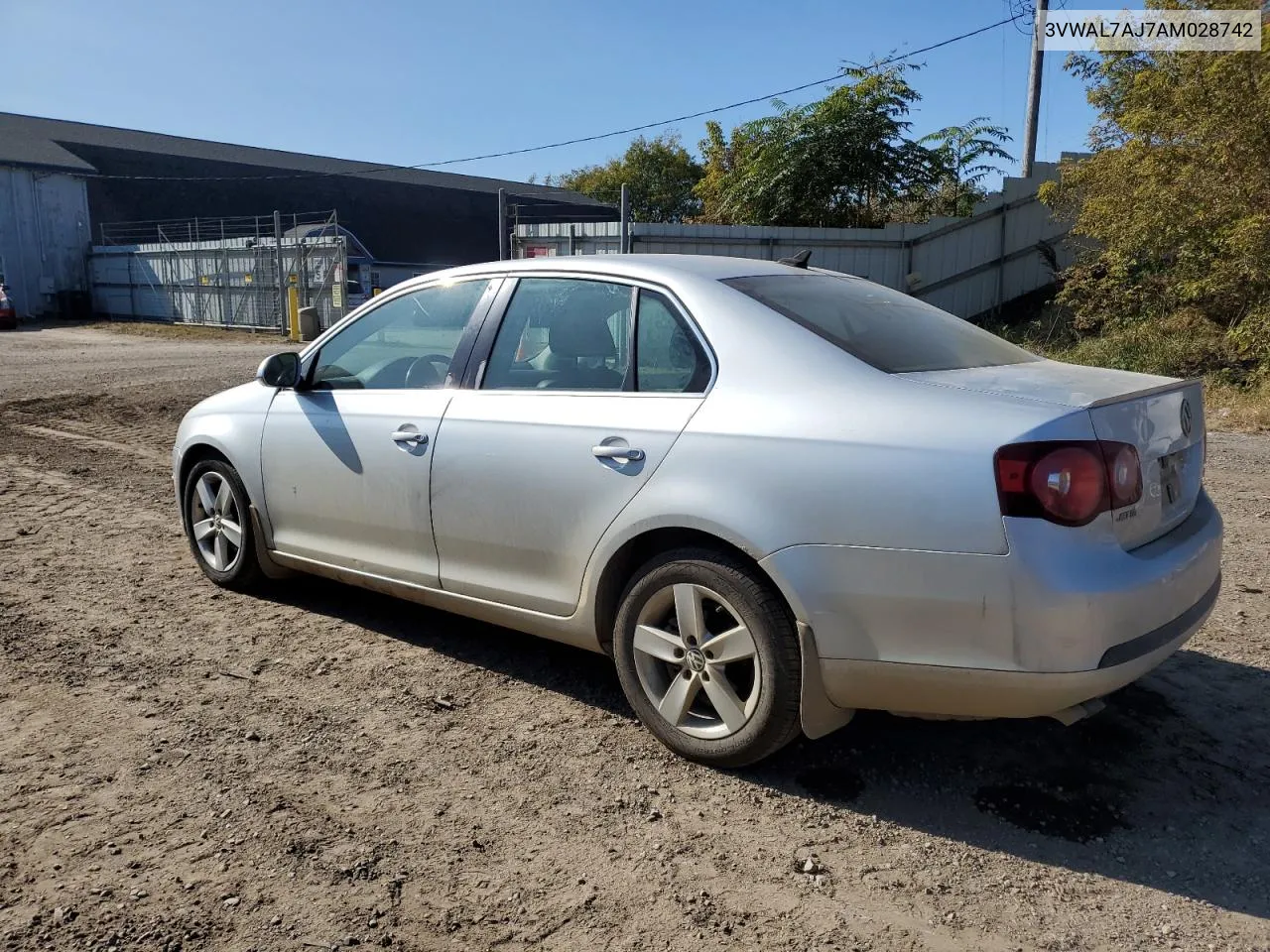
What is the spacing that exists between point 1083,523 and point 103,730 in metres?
3.25

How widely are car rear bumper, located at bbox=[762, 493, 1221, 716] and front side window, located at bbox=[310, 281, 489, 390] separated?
1.84 metres

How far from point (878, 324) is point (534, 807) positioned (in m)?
1.97

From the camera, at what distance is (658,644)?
332 centimetres

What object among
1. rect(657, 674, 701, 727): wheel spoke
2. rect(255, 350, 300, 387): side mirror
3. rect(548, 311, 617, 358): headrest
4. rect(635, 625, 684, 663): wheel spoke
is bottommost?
rect(657, 674, 701, 727): wheel spoke

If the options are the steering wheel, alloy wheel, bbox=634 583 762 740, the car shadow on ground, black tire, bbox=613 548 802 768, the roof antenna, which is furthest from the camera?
the roof antenna

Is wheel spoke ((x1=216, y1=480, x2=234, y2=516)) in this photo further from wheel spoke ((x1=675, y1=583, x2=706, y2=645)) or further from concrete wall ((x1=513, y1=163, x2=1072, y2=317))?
concrete wall ((x1=513, y1=163, x2=1072, y2=317))

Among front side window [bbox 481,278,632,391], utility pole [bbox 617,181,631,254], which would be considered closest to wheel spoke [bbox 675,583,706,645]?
front side window [bbox 481,278,632,391]

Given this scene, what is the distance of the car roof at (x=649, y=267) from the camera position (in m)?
3.65

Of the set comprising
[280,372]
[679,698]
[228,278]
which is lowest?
[679,698]

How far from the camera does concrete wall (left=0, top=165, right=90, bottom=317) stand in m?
34.3

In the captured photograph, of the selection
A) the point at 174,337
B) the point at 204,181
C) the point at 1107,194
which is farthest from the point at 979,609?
the point at 204,181

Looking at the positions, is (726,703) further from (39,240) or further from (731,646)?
(39,240)

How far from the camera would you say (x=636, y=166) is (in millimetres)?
50188

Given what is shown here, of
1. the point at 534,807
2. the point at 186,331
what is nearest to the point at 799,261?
the point at 534,807
